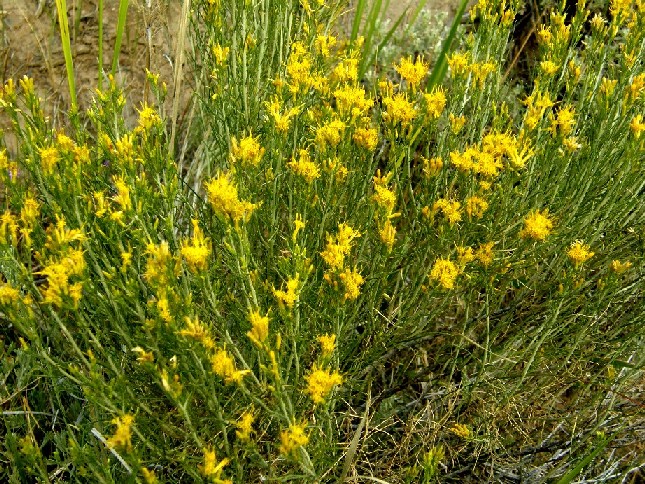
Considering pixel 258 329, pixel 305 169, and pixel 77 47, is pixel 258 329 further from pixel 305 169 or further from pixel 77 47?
pixel 77 47

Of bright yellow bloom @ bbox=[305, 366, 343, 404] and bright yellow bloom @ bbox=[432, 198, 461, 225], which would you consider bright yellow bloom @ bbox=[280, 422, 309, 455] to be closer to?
bright yellow bloom @ bbox=[305, 366, 343, 404]

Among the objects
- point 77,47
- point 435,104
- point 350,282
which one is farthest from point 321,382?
point 77,47

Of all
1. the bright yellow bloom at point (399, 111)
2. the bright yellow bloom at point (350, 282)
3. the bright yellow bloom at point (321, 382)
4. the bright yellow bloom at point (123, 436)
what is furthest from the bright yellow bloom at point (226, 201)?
the bright yellow bloom at point (399, 111)

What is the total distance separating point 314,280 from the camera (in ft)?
5.78

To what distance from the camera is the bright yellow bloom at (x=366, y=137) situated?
1.94m

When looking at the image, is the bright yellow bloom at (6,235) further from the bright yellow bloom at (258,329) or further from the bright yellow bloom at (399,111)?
the bright yellow bloom at (399,111)

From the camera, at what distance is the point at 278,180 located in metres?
2.09

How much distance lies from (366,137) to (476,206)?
402 millimetres

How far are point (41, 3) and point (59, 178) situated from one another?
231 cm

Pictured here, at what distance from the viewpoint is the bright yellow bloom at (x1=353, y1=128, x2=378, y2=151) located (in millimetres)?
1940

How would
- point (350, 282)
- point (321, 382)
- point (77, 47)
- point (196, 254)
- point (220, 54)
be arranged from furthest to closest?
1. point (77, 47)
2. point (220, 54)
3. point (350, 282)
4. point (321, 382)
5. point (196, 254)

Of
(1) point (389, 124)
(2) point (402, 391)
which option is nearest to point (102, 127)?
(1) point (389, 124)

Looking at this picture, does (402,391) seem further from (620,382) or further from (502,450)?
(620,382)

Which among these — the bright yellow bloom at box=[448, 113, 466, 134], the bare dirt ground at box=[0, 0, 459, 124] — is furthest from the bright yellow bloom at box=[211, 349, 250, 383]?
the bare dirt ground at box=[0, 0, 459, 124]
